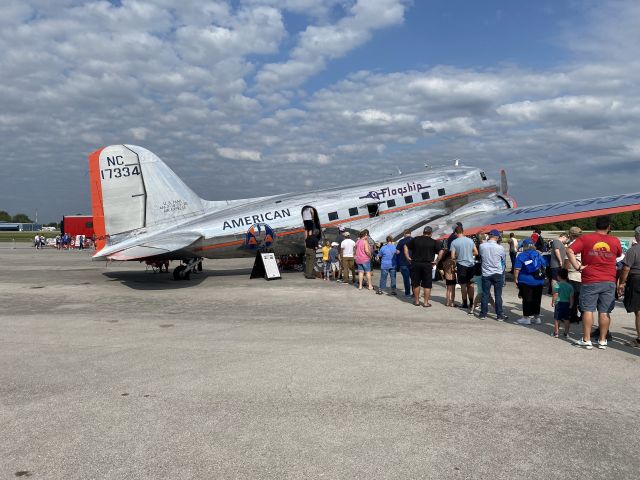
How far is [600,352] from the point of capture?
7332mm

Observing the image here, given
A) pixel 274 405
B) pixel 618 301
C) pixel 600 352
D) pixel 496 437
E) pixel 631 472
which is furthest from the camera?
pixel 618 301

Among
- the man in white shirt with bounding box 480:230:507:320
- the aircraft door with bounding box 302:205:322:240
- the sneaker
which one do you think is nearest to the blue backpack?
the man in white shirt with bounding box 480:230:507:320

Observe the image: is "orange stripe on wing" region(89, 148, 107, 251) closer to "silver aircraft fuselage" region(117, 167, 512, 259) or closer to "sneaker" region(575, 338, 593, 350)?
"silver aircraft fuselage" region(117, 167, 512, 259)

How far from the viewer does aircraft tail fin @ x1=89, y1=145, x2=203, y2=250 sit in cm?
1550

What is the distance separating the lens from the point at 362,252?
14.2 metres

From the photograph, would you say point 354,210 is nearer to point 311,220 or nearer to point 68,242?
point 311,220

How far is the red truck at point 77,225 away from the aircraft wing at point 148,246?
4026cm

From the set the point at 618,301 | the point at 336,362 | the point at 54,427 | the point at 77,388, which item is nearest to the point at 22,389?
the point at 77,388

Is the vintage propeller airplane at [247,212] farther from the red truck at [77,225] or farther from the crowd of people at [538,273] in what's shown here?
the red truck at [77,225]

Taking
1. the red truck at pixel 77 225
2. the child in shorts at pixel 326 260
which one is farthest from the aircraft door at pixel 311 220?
the red truck at pixel 77 225

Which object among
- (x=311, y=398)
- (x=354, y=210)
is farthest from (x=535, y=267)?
(x=354, y=210)

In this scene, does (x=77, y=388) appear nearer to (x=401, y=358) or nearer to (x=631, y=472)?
(x=401, y=358)

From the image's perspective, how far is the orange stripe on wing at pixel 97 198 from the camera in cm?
1545

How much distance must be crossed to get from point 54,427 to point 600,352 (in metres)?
7.69
